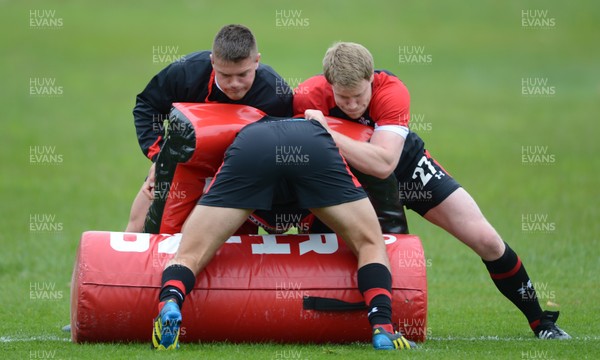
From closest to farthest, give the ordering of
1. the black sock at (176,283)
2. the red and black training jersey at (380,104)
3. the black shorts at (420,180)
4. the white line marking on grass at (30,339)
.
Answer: the black sock at (176,283) < the white line marking on grass at (30,339) < the red and black training jersey at (380,104) < the black shorts at (420,180)

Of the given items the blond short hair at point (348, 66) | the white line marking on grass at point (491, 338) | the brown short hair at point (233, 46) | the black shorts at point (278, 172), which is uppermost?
the brown short hair at point (233, 46)

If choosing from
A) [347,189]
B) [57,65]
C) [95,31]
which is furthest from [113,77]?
[347,189]

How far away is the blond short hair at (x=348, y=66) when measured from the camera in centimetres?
717

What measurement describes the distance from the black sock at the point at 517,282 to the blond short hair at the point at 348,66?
5.81ft

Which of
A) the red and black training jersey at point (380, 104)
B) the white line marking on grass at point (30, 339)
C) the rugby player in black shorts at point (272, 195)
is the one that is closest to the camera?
the rugby player in black shorts at point (272, 195)

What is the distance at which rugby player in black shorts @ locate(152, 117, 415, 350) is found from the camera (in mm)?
6816

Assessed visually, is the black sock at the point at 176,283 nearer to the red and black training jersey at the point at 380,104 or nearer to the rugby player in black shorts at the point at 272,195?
the rugby player in black shorts at the point at 272,195

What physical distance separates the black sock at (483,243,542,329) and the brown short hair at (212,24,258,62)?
2461 millimetres

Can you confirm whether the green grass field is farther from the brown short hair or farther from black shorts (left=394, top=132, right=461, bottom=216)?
the brown short hair

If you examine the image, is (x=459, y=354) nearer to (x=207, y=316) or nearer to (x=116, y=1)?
(x=207, y=316)

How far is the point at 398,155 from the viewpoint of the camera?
7336 millimetres

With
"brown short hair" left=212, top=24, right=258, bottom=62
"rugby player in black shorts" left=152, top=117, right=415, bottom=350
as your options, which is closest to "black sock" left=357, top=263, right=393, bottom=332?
"rugby player in black shorts" left=152, top=117, right=415, bottom=350

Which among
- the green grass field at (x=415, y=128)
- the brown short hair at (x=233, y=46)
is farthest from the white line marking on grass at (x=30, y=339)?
the brown short hair at (x=233, y=46)

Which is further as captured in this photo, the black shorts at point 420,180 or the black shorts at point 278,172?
the black shorts at point 420,180
